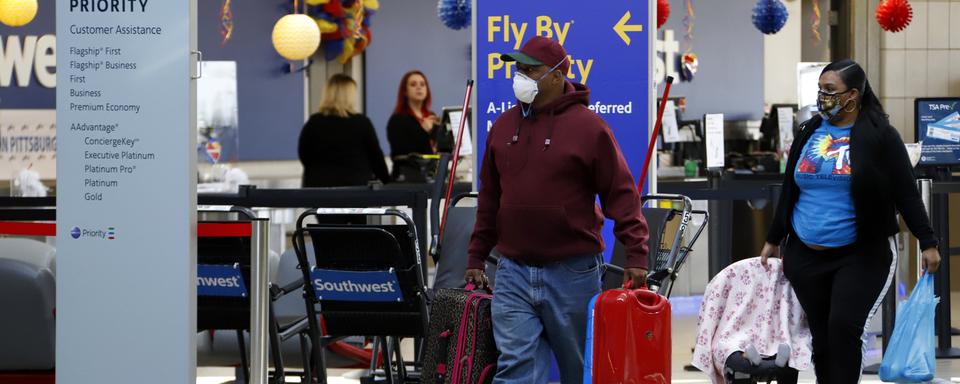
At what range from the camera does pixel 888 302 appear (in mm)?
7309

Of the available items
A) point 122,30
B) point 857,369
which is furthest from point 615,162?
point 122,30

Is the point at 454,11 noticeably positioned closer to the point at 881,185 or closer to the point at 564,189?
the point at 881,185

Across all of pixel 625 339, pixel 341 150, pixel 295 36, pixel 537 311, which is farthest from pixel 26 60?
pixel 625 339

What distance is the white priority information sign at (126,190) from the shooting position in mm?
→ 4543

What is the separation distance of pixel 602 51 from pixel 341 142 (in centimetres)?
290

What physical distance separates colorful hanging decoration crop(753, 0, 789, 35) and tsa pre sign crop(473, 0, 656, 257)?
5.14m

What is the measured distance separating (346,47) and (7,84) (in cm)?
282

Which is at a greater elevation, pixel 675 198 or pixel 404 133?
pixel 404 133

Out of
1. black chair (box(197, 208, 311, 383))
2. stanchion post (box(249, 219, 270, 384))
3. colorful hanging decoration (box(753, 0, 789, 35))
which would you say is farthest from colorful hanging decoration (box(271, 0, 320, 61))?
stanchion post (box(249, 219, 270, 384))

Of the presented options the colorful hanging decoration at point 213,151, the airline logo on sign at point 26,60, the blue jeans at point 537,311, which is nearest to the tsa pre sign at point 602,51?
the blue jeans at point 537,311

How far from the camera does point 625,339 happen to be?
4.70m

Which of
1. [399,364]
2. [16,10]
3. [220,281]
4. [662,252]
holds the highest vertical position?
[16,10]

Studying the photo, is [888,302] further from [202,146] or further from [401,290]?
[202,146]

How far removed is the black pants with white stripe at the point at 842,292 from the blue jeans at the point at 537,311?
81 centimetres
